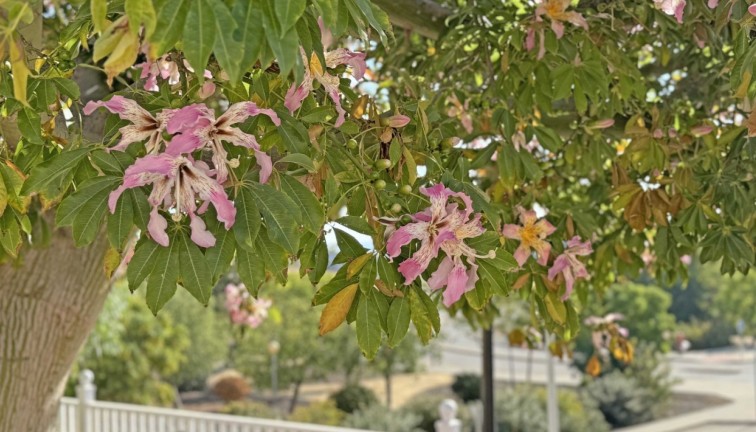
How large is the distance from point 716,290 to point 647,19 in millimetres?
19425

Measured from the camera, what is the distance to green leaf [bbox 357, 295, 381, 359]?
3.14ft

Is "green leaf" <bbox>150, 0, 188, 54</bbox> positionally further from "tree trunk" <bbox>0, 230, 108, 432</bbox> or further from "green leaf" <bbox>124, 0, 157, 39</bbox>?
"tree trunk" <bbox>0, 230, 108, 432</bbox>

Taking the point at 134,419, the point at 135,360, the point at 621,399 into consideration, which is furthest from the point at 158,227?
the point at 621,399

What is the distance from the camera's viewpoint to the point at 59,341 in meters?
2.21

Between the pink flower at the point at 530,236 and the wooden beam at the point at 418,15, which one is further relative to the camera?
the wooden beam at the point at 418,15

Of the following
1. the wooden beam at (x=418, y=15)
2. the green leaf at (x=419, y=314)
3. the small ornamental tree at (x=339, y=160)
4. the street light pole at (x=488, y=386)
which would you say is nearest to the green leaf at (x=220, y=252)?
the small ornamental tree at (x=339, y=160)

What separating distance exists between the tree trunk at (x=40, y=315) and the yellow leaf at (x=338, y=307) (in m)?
1.28

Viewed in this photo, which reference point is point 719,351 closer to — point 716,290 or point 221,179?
point 716,290

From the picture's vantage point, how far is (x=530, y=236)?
153 cm

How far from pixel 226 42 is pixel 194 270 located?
0.96 feet

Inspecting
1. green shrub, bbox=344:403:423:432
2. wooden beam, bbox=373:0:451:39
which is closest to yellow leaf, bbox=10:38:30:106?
wooden beam, bbox=373:0:451:39

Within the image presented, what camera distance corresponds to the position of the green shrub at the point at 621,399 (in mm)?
11859

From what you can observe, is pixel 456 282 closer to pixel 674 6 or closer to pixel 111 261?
pixel 111 261

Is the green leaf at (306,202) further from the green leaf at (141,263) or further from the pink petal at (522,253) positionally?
the pink petal at (522,253)
